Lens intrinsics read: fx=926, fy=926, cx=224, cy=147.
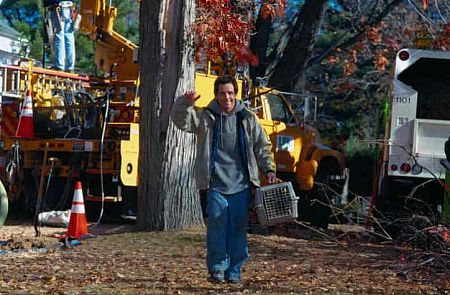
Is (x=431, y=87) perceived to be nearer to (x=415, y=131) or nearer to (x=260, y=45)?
(x=415, y=131)

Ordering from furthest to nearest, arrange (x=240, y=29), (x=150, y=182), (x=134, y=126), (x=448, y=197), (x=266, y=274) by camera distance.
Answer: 1. (x=134, y=126)
2. (x=240, y=29)
3. (x=150, y=182)
4. (x=448, y=197)
5. (x=266, y=274)

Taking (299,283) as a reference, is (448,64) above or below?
above

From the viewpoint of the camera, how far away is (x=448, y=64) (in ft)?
43.9

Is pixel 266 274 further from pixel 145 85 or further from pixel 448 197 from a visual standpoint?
pixel 145 85

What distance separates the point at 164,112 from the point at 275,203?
11.4ft

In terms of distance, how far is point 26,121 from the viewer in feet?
48.6

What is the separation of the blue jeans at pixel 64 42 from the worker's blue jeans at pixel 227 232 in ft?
29.5

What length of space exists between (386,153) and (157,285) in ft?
20.5

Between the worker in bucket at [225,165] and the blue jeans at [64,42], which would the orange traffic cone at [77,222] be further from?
the blue jeans at [64,42]

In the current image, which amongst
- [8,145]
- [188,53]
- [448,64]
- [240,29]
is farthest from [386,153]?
[8,145]

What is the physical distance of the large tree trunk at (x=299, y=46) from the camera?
18.8 m

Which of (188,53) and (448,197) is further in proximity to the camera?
(188,53)

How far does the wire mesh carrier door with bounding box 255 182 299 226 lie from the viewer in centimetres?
789

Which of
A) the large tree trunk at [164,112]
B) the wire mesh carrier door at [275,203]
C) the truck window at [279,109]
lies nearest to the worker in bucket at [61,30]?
the truck window at [279,109]
